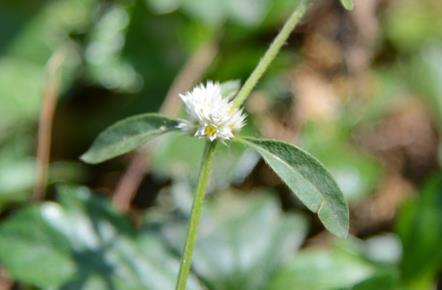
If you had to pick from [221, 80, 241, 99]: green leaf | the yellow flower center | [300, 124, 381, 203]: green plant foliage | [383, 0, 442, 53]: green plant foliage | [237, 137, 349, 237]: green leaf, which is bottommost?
[237, 137, 349, 237]: green leaf

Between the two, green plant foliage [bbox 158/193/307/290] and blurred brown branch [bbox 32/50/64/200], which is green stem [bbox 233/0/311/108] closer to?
green plant foliage [bbox 158/193/307/290]

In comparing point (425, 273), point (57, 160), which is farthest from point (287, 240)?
point (57, 160)

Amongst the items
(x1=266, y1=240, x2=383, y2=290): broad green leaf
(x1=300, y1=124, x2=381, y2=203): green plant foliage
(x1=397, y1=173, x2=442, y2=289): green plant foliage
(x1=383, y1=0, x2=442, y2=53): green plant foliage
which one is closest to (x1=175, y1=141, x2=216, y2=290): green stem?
(x1=266, y1=240, x2=383, y2=290): broad green leaf

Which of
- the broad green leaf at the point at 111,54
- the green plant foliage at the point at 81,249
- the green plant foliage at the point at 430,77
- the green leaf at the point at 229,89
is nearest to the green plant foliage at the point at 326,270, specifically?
the green plant foliage at the point at 81,249

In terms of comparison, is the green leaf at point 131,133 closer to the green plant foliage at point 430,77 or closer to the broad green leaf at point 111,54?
the broad green leaf at point 111,54

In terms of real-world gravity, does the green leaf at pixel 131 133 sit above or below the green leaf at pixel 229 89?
below

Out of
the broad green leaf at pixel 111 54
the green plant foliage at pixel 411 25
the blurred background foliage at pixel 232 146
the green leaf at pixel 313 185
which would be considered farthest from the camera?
the green plant foliage at pixel 411 25
